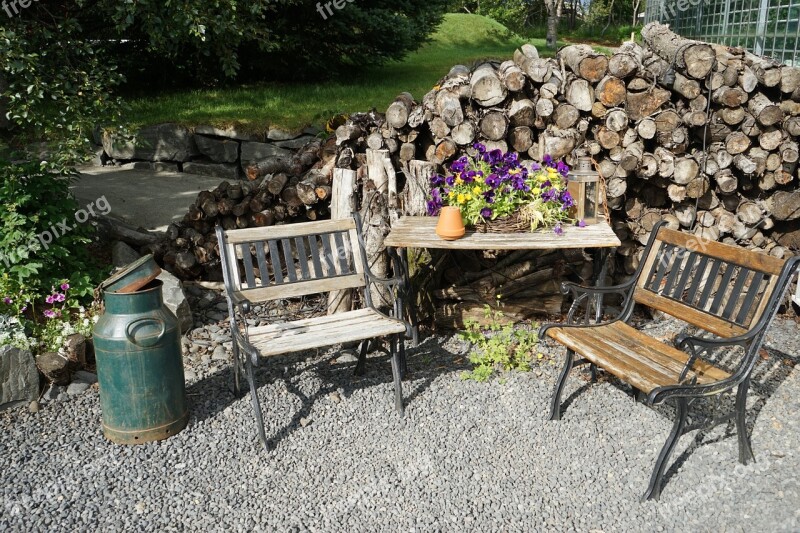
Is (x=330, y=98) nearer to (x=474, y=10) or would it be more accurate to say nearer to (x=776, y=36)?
(x=776, y=36)

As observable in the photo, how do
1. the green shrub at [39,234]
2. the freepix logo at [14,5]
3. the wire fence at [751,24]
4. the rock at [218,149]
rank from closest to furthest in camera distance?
the green shrub at [39,234] < the freepix logo at [14,5] < the wire fence at [751,24] < the rock at [218,149]

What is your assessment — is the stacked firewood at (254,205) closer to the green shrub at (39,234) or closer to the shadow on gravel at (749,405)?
the green shrub at (39,234)

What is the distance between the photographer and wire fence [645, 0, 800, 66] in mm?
6758

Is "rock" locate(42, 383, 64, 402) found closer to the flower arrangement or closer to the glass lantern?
the flower arrangement

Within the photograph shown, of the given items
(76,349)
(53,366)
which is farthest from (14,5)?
(53,366)

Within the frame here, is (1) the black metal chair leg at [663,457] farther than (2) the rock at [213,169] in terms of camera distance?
No

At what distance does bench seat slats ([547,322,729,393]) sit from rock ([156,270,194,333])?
2558 mm

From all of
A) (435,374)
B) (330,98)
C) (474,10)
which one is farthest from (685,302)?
(474,10)

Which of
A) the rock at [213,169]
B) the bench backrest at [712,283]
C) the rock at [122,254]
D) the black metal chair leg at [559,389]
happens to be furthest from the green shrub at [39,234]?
the bench backrest at [712,283]

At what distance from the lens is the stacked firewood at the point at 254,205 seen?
5.30 metres

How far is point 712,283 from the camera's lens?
11.7 ft

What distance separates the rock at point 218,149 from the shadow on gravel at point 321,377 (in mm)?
4389

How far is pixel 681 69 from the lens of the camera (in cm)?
494

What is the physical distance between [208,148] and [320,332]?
5.34m
